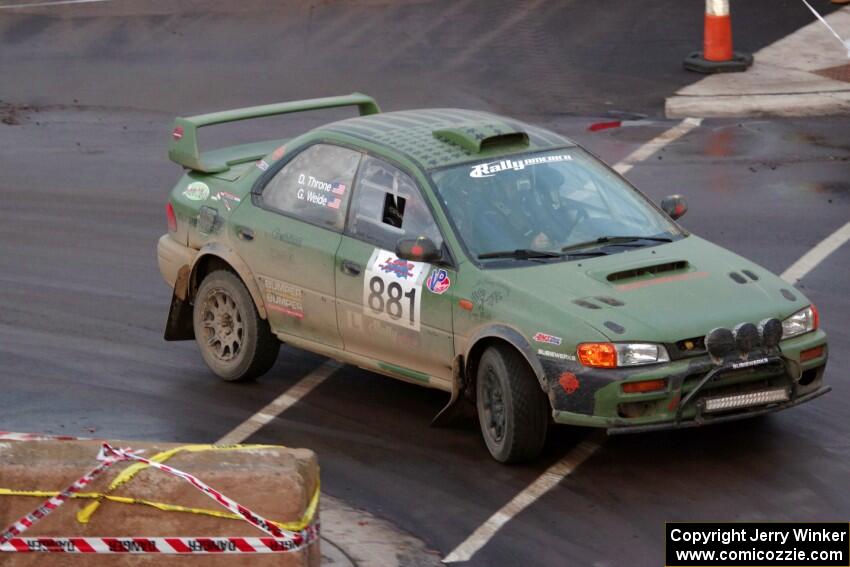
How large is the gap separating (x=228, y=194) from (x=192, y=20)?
1234 cm

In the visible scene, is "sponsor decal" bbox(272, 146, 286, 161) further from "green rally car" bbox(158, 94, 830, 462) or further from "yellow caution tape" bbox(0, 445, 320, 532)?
"yellow caution tape" bbox(0, 445, 320, 532)

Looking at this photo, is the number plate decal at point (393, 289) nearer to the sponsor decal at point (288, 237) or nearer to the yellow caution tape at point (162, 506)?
the sponsor decal at point (288, 237)

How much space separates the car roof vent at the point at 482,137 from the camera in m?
9.44

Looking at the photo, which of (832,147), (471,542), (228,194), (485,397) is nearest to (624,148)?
(832,147)

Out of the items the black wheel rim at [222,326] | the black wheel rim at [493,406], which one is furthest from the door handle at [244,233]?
the black wheel rim at [493,406]

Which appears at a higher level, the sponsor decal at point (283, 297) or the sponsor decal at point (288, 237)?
the sponsor decal at point (288, 237)

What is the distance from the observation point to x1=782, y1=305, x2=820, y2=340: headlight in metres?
8.48

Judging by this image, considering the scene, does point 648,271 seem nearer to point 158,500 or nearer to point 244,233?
point 244,233

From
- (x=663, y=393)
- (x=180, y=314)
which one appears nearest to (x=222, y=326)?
(x=180, y=314)

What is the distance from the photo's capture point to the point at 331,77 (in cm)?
1912

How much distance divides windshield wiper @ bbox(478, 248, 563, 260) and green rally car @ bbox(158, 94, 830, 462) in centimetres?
1

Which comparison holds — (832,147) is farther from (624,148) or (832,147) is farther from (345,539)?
(345,539)

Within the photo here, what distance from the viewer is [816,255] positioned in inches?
483

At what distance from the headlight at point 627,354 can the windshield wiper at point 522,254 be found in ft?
3.02
